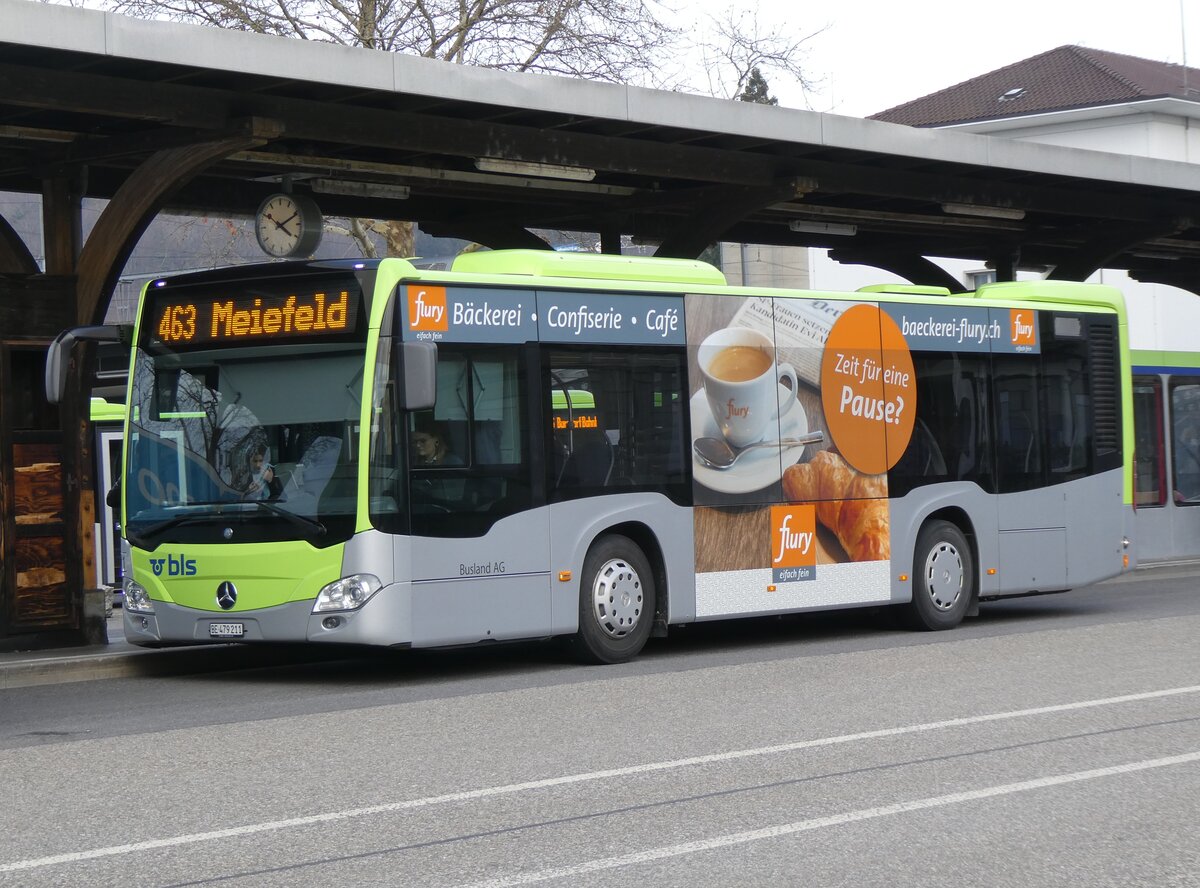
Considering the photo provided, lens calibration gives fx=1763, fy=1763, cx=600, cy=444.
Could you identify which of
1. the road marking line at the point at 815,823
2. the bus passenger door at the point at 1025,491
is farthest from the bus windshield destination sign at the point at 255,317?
the bus passenger door at the point at 1025,491

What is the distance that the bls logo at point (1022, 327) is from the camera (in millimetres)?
16266

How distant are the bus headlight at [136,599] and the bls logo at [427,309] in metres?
2.71

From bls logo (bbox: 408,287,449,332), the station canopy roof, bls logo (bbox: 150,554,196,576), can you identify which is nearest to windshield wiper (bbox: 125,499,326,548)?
bls logo (bbox: 150,554,196,576)

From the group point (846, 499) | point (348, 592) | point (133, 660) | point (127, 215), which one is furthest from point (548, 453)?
point (127, 215)

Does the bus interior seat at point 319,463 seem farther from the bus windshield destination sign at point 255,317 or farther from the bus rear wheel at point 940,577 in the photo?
the bus rear wheel at point 940,577

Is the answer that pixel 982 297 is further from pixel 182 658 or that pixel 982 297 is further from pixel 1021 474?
pixel 182 658

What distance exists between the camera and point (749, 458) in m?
13.8

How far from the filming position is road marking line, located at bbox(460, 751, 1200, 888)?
5.88 meters

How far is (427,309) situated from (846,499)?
14.6 feet

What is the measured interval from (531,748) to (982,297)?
9.07 meters

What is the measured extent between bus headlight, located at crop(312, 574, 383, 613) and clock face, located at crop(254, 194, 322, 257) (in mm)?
4881

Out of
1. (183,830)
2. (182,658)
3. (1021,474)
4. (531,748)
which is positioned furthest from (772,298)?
(183,830)

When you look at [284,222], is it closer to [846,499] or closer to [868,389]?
[868,389]

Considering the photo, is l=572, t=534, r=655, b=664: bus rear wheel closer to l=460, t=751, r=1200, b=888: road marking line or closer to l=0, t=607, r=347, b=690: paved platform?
l=0, t=607, r=347, b=690: paved platform
